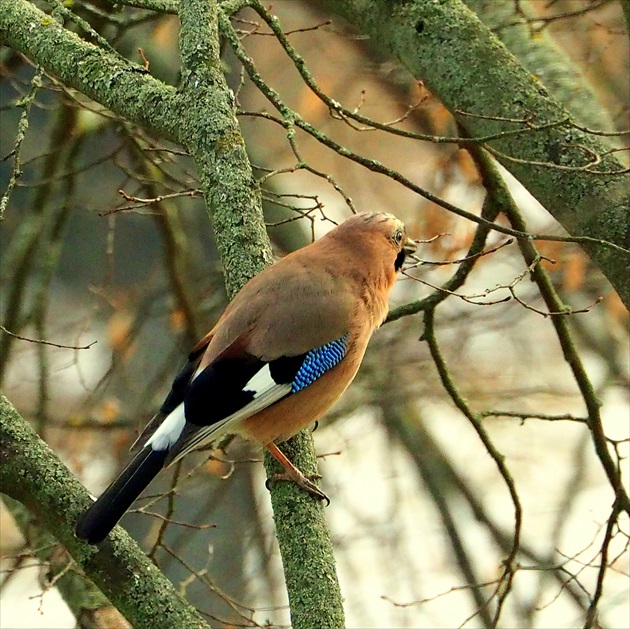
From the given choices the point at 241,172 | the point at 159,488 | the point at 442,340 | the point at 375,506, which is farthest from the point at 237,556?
the point at 241,172

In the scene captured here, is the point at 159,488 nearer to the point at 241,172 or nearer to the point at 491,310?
the point at 491,310

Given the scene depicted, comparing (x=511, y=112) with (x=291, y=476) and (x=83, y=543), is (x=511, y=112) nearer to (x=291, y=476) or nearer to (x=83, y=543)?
(x=291, y=476)

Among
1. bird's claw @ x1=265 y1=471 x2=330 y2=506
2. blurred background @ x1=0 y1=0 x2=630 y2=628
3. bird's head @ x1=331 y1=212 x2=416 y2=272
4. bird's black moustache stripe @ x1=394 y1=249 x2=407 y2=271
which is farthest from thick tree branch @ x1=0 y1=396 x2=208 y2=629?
blurred background @ x1=0 y1=0 x2=630 y2=628

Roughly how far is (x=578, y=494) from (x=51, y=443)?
10.4 feet

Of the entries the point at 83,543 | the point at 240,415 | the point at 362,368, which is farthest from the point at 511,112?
the point at 362,368

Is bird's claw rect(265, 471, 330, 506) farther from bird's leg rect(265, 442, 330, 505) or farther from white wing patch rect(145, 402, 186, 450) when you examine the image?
white wing patch rect(145, 402, 186, 450)

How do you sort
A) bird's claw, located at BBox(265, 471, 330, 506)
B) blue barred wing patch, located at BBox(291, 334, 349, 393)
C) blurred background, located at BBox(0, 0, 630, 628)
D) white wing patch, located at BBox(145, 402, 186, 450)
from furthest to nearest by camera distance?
blurred background, located at BBox(0, 0, 630, 628) → blue barred wing patch, located at BBox(291, 334, 349, 393) → white wing patch, located at BBox(145, 402, 186, 450) → bird's claw, located at BBox(265, 471, 330, 506)

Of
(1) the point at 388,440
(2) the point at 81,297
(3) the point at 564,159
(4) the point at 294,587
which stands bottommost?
(4) the point at 294,587

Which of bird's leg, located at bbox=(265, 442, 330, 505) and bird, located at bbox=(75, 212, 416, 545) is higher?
bird, located at bbox=(75, 212, 416, 545)

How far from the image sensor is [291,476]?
2.72 meters

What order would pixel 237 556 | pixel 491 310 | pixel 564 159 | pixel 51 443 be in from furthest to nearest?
1. pixel 491 310
2. pixel 237 556
3. pixel 51 443
4. pixel 564 159

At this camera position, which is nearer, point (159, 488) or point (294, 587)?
point (294, 587)

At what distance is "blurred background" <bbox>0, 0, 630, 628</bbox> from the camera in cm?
496

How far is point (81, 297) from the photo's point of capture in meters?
6.20
